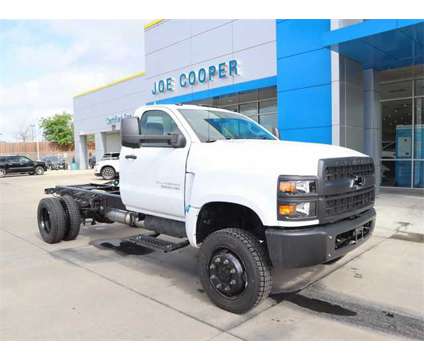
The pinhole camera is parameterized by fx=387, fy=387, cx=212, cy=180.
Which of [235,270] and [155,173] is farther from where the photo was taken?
[155,173]

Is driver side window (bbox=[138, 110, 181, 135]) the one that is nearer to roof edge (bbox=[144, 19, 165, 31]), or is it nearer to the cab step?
the cab step

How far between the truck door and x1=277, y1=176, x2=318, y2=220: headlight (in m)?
1.38

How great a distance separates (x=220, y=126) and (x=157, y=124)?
2.76 ft

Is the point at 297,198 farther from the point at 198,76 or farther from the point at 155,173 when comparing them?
the point at 198,76

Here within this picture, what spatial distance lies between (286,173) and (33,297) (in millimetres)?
3172

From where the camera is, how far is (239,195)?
3717mm

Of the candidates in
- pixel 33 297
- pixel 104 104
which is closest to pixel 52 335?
pixel 33 297

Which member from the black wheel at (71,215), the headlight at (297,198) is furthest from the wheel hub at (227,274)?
the black wheel at (71,215)

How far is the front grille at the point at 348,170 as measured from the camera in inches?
141

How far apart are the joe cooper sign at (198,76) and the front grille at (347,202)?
1162cm

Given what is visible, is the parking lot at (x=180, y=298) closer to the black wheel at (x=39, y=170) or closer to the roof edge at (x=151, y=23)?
the roof edge at (x=151, y=23)

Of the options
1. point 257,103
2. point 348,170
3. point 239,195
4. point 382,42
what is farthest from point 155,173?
point 257,103

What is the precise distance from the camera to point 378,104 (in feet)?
41.7
